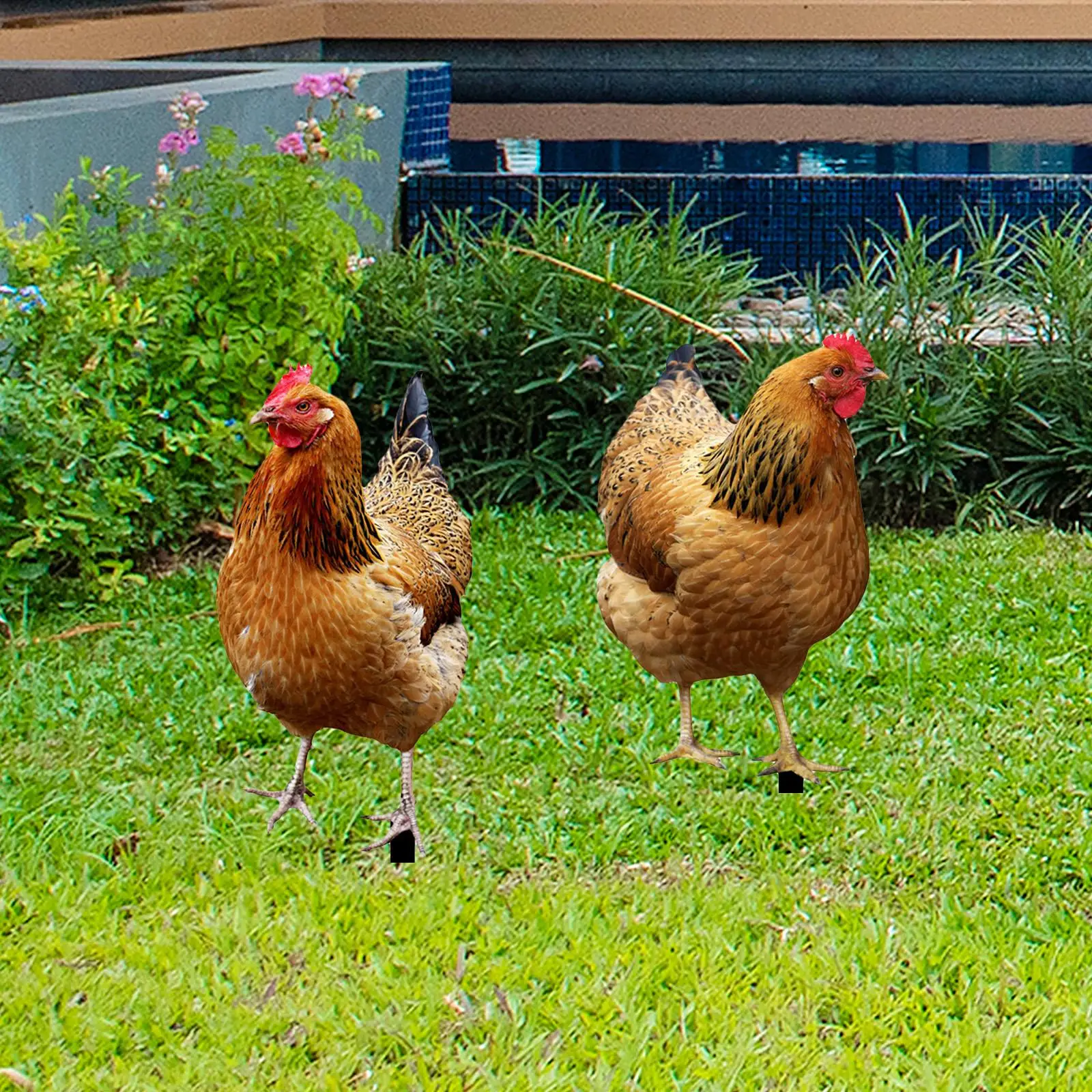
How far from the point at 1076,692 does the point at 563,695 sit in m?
1.39

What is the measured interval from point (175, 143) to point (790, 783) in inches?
130

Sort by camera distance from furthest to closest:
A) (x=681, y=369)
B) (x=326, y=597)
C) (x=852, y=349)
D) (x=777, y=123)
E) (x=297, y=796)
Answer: (x=777, y=123), (x=681, y=369), (x=297, y=796), (x=852, y=349), (x=326, y=597)

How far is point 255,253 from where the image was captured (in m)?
5.71

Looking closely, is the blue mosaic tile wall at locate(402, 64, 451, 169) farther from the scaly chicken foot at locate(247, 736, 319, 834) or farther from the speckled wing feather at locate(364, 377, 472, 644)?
the scaly chicken foot at locate(247, 736, 319, 834)

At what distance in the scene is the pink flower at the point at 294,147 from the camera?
19.5 feet

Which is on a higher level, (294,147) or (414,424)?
(294,147)

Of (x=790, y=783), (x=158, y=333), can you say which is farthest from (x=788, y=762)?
(x=158, y=333)

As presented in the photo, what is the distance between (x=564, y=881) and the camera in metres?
3.69

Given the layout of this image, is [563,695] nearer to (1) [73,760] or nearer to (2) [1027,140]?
(1) [73,760]

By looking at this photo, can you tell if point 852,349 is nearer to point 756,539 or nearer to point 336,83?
point 756,539

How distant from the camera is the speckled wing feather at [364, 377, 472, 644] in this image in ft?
10.1

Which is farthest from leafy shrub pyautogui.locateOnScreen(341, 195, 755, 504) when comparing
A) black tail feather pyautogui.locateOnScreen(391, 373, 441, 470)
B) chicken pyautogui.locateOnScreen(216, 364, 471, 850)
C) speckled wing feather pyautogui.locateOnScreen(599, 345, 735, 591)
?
chicken pyautogui.locateOnScreen(216, 364, 471, 850)

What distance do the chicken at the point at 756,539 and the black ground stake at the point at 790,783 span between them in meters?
0.41

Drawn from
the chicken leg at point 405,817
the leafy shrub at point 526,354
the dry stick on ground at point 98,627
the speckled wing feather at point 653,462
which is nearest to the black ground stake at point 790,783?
the speckled wing feather at point 653,462
